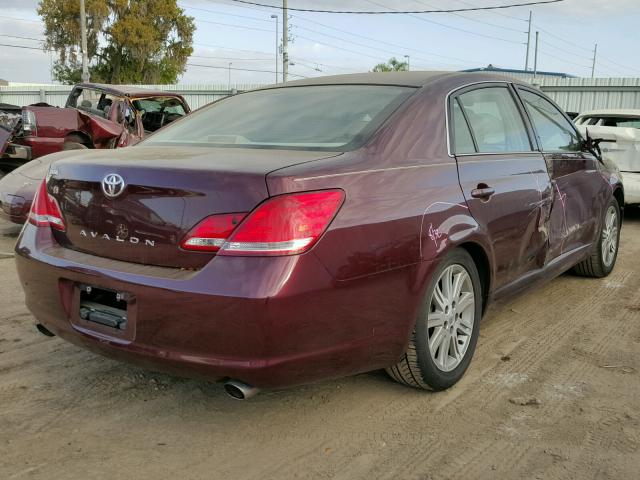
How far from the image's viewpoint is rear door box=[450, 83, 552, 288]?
127 inches

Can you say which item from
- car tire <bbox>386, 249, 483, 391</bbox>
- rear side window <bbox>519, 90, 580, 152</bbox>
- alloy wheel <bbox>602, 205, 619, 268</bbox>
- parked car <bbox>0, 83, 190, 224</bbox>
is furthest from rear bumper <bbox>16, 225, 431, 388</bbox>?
parked car <bbox>0, 83, 190, 224</bbox>

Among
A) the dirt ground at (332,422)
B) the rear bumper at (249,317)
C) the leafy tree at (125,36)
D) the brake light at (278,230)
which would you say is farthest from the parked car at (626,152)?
the leafy tree at (125,36)

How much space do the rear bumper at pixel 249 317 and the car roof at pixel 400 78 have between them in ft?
3.76

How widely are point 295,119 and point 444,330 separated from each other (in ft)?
4.22

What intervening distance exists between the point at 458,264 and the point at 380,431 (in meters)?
0.89

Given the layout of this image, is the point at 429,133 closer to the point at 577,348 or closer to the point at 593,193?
the point at 577,348

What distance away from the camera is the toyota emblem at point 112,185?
8.42ft

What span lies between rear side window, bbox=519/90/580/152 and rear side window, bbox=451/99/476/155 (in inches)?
36.5

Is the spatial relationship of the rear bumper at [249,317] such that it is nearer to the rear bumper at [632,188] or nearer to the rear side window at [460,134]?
the rear side window at [460,134]

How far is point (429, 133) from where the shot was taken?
9.98ft

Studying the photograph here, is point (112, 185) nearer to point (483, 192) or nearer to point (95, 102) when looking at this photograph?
point (483, 192)

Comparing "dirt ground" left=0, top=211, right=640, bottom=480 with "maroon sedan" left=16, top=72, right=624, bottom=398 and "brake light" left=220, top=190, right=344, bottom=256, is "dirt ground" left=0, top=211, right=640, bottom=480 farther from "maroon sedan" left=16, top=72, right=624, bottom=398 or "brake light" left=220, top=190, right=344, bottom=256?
"brake light" left=220, top=190, right=344, bottom=256

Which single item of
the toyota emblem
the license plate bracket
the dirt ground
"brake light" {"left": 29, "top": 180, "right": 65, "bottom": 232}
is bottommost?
the dirt ground

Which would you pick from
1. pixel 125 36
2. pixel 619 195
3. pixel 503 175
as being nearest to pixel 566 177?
pixel 503 175
